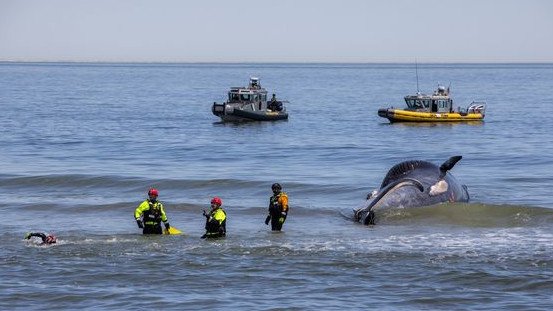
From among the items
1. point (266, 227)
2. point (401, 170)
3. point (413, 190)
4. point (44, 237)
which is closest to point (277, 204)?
point (266, 227)

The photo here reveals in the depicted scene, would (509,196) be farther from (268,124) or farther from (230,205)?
(268,124)

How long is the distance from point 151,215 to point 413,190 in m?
8.45

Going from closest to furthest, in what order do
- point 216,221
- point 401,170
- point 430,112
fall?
point 216,221 → point 401,170 → point 430,112

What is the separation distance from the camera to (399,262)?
21.0m

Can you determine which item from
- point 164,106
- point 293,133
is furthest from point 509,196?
point 164,106

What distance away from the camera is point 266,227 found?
87.0 ft

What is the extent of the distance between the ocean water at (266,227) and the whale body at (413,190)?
45 centimetres

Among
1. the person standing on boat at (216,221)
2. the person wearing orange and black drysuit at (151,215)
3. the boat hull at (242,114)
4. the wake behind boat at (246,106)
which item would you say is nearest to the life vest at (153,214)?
the person wearing orange and black drysuit at (151,215)

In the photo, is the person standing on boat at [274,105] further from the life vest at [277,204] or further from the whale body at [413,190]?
the life vest at [277,204]

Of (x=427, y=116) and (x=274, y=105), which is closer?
(x=427, y=116)

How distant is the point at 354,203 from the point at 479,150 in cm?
2130

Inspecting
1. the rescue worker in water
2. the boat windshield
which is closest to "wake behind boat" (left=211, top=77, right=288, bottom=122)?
the boat windshield

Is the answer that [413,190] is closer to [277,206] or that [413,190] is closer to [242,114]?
[277,206]

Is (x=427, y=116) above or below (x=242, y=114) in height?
below
